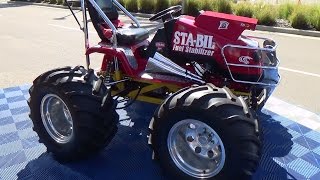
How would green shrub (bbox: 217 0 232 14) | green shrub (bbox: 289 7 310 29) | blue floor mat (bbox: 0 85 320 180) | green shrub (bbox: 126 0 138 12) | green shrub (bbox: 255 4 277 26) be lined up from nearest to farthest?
blue floor mat (bbox: 0 85 320 180), green shrub (bbox: 289 7 310 29), green shrub (bbox: 255 4 277 26), green shrub (bbox: 217 0 232 14), green shrub (bbox: 126 0 138 12)

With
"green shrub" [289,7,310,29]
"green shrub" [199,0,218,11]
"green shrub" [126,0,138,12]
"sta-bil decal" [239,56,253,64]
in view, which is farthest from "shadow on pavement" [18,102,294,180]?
"green shrub" [126,0,138,12]

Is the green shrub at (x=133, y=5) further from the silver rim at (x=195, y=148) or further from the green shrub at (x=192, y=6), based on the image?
the silver rim at (x=195, y=148)

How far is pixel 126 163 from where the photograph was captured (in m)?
3.44

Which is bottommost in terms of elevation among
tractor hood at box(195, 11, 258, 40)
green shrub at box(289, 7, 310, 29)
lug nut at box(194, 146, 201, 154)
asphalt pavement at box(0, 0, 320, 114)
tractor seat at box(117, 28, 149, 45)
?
asphalt pavement at box(0, 0, 320, 114)

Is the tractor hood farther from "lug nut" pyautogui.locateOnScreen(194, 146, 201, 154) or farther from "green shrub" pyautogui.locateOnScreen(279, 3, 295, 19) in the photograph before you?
"green shrub" pyautogui.locateOnScreen(279, 3, 295, 19)

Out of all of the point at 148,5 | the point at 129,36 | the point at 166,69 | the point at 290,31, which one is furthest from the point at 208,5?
the point at 166,69

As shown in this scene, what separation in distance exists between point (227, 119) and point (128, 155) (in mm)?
1318

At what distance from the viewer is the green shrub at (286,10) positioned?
11.9 meters

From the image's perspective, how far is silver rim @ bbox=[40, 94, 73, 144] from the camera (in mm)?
3541

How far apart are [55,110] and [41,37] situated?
7.17 meters

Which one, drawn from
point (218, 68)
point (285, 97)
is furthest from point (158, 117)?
point (285, 97)

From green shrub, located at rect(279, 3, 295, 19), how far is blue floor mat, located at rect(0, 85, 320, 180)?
831cm

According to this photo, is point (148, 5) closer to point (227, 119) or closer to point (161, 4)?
point (161, 4)

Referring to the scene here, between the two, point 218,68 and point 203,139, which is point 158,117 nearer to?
point 203,139
